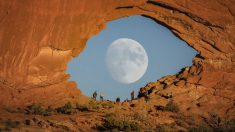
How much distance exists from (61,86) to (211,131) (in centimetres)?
947

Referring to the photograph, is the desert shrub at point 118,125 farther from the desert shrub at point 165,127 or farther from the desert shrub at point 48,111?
the desert shrub at point 48,111

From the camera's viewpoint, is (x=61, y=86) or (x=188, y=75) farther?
(x=188, y=75)

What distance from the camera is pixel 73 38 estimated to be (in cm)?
2912

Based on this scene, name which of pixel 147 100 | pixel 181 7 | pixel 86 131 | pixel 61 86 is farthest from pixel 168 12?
pixel 86 131

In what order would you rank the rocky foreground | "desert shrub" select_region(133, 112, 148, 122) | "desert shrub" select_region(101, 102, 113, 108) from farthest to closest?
"desert shrub" select_region(101, 102, 113, 108) → "desert shrub" select_region(133, 112, 148, 122) → the rocky foreground

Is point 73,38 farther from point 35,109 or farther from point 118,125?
point 118,125

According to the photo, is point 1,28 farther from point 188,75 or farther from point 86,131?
point 188,75

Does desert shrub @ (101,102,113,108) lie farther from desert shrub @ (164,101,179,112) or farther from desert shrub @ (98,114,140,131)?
desert shrub @ (164,101,179,112)

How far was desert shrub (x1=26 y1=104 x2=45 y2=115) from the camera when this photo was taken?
26000 millimetres

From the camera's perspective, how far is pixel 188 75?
103 feet

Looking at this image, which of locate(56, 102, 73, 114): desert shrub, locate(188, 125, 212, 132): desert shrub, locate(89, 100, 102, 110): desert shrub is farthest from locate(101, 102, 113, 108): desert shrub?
locate(188, 125, 212, 132): desert shrub

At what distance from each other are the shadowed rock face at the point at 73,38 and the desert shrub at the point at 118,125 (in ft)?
13.2

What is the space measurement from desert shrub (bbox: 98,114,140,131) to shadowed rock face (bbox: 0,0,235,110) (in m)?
4.01

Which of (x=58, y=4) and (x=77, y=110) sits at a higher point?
(x=58, y=4)
